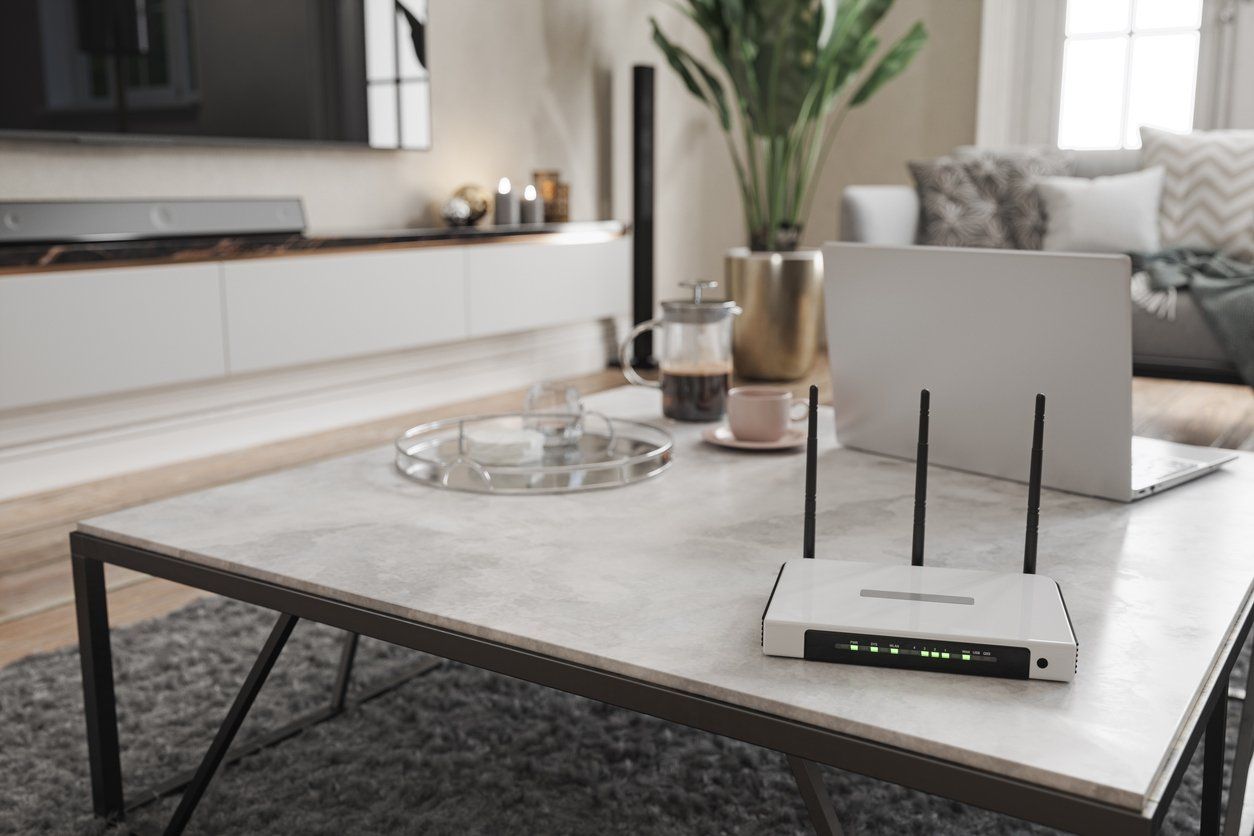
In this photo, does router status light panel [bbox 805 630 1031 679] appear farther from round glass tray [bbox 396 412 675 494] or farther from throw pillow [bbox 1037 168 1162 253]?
throw pillow [bbox 1037 168 1162 253]

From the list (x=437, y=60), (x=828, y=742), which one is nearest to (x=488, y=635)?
(x=828, y=742)

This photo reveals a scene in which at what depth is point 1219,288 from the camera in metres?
3.15

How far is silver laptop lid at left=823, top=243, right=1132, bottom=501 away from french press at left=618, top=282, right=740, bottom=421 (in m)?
0.23

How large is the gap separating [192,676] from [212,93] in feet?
6.32

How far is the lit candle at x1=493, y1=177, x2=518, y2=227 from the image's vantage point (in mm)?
3721

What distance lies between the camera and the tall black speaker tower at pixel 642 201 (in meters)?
4.18

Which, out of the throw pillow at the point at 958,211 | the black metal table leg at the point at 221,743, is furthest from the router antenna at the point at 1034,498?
the throw pillow at the point at 958,211

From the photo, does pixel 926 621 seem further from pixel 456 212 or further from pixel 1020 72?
pixel 1020 72

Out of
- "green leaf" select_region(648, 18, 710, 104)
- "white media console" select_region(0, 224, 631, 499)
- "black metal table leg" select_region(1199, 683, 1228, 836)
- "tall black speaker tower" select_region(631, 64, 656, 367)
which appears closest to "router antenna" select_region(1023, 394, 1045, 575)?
"black metal table leg" select_region(1199, 683, 1228, 836)

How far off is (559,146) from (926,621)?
3.69 metres

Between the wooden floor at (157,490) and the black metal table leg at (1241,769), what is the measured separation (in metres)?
1.18

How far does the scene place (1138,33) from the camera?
14.6ft

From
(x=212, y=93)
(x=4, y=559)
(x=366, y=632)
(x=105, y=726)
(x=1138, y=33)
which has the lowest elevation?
(x=4, y=559)

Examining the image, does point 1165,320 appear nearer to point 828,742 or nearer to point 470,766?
point 470,766
